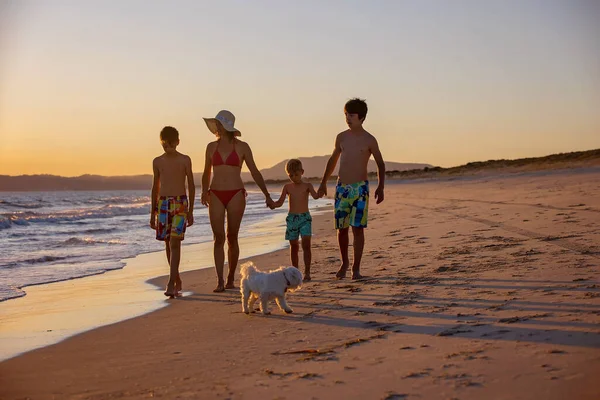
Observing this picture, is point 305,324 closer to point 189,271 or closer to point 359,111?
point 359,111

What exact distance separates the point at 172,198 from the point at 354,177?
1.96 meters

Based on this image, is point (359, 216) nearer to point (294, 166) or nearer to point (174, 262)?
point (294, 166)

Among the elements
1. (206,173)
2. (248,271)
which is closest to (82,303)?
(206,173)

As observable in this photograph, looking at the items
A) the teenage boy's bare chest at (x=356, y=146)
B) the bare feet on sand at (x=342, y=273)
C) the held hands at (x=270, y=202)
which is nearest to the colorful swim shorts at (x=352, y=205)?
the teenage boy's bare chest at (x=356, y=146)

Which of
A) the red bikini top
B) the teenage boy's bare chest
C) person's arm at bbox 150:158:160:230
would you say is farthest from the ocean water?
the teenage boy's bare chest

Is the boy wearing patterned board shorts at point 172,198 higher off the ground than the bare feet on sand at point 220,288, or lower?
higher

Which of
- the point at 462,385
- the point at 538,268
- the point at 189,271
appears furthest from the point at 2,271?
the point at 462,385

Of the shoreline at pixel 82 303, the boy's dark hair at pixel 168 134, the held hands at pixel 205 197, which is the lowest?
the shoreline at pixel 82 303

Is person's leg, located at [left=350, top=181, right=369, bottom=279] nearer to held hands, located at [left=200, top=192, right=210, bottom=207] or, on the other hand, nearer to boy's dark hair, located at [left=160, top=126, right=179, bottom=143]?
held hands, located at [left=200, top=192, right=210, bottom=207]

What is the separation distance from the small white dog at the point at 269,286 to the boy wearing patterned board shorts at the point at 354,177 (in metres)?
1.74

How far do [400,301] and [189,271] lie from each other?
4.15 metres

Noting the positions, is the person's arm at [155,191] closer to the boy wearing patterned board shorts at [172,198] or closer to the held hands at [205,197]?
the boy wearing patterned board shorts at [172,198]

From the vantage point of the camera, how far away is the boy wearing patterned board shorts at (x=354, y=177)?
7.33 meters

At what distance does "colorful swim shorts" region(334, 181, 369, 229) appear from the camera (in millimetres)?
7297
